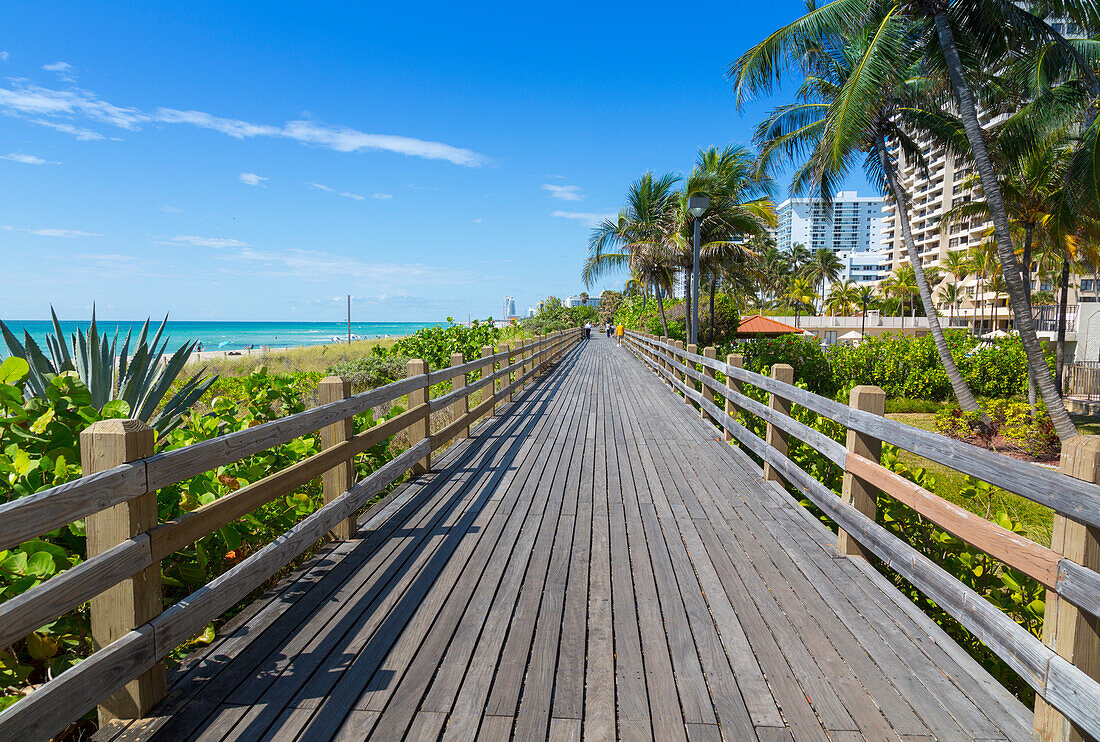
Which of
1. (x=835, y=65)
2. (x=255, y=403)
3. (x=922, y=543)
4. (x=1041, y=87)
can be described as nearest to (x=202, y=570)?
(x=255, y=403)

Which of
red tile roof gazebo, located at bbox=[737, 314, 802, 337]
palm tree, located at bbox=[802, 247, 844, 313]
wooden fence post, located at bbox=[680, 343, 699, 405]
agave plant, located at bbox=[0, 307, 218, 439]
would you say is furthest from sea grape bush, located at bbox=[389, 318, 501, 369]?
palm tree, located at bbox=[802, 247, 844, 313]

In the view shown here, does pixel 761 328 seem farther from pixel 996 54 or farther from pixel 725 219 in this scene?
pixel 996 54

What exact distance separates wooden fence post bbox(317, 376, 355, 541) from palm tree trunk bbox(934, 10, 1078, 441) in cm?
1334

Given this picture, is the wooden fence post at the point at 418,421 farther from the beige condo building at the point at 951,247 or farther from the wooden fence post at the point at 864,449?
the beige condo building at the point at 951,247

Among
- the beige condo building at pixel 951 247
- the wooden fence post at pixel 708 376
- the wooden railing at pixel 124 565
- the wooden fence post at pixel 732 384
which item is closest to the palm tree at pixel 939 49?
the wooden fence post at pixel 708 376

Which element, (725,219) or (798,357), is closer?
(798,357)

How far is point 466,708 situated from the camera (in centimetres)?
233

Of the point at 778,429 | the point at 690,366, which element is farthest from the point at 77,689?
the point at 690,366

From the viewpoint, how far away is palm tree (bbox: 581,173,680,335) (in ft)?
84.4

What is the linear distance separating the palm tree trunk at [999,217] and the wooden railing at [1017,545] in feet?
37.6

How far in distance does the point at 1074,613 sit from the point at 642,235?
28.0 meters

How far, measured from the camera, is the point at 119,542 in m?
2.14

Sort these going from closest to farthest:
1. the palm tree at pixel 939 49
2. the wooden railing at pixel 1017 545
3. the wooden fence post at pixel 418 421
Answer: the wooden railing at pixel 1017 545, the wooden fence post at pixel 418 421, the palm tree at pixel 939 49

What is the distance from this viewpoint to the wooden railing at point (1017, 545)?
1956 mm
